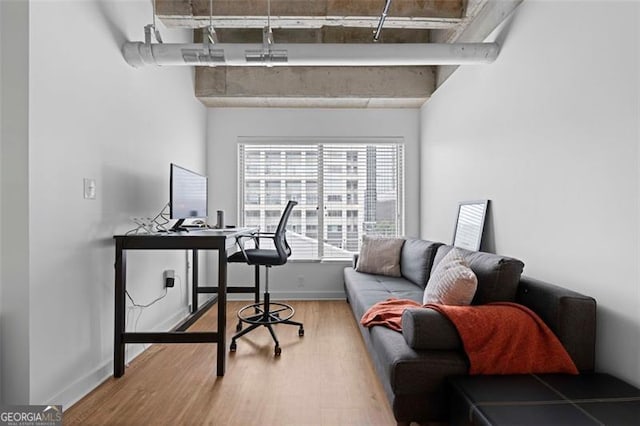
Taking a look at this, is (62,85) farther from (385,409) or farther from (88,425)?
(385,409)

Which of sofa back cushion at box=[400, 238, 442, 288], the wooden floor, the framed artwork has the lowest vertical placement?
the wooden floor

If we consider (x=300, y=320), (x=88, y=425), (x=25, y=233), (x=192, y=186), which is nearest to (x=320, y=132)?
(x=192, y=186)

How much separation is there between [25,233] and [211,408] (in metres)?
1.29

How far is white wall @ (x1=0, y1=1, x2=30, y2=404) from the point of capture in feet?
5.33

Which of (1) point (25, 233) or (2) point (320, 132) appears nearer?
(1) point (25, 233)

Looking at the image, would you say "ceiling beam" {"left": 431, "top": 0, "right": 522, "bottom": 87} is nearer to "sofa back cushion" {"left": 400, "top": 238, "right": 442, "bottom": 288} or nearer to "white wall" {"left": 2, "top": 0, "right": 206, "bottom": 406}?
"sofa back cushion" {"left": 400, "top": 238, "right": 442, "bottom": 288}

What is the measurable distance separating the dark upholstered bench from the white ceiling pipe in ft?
7.07

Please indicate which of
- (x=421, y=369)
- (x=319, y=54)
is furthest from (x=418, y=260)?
(x=319, y=54)

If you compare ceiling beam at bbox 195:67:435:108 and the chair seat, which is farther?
ceiling beam at bbox 195:67:435:108

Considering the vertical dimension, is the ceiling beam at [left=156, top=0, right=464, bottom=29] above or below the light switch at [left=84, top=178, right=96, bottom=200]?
above

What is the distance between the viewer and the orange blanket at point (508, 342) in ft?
5.16

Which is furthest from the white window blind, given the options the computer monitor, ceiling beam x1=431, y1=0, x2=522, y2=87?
ceiling beam x1=431, y1=0, x2=522, y2=87

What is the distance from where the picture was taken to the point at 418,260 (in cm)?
311

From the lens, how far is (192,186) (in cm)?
293
